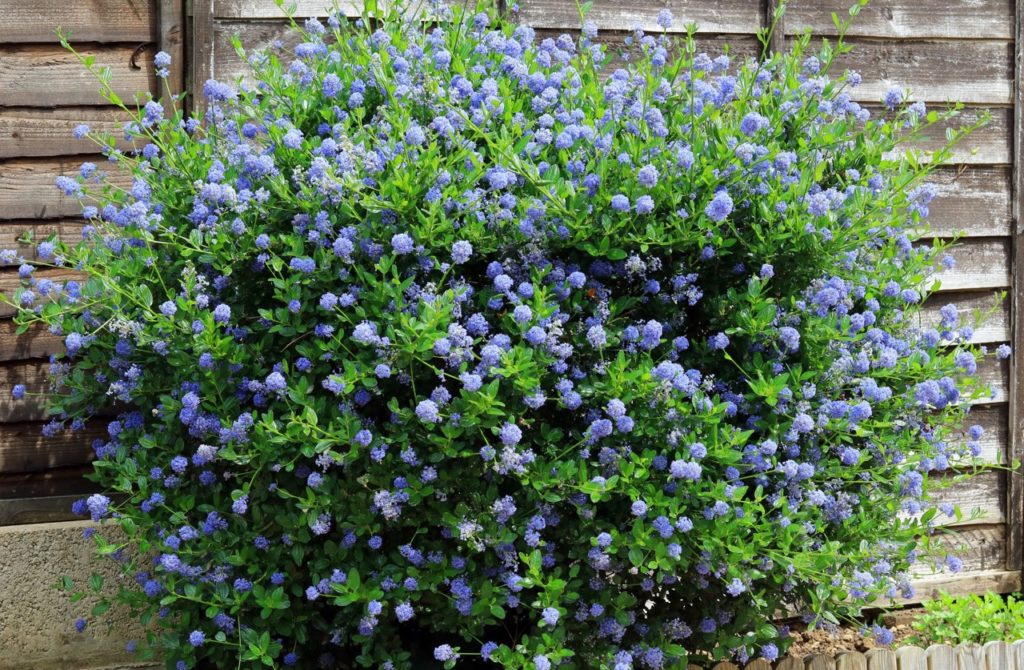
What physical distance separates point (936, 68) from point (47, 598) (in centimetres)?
408

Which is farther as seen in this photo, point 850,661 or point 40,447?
point 40,447

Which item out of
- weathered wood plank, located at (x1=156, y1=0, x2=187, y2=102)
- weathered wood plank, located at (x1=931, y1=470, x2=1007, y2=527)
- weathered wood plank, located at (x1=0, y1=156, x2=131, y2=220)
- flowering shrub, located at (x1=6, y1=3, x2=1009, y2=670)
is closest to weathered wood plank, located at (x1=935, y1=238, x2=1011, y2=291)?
weathered wood plank, located at (x1=931, y1=470, x2=1007, y2=527)

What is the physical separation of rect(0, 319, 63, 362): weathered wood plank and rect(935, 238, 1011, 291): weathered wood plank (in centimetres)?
355

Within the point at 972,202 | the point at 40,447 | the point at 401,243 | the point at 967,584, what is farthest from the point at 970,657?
the point at 40,447

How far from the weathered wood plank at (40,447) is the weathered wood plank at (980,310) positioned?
3.39m

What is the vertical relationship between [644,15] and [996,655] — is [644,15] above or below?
above

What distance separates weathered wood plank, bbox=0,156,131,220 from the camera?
3.77 metres

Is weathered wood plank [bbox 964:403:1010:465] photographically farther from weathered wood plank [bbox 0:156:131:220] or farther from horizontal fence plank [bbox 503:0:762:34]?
weathered wood plank [bbox 0:156:131:220]

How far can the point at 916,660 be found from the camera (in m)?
3.43

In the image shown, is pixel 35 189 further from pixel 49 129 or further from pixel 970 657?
pixel 970 657

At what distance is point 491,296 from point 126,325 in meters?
0.96

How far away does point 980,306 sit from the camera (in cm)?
464

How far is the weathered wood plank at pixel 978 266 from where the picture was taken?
4582mm

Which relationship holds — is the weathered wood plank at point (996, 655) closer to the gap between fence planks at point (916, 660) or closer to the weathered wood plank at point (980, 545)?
the gap between fence planks at point (916, 660)
